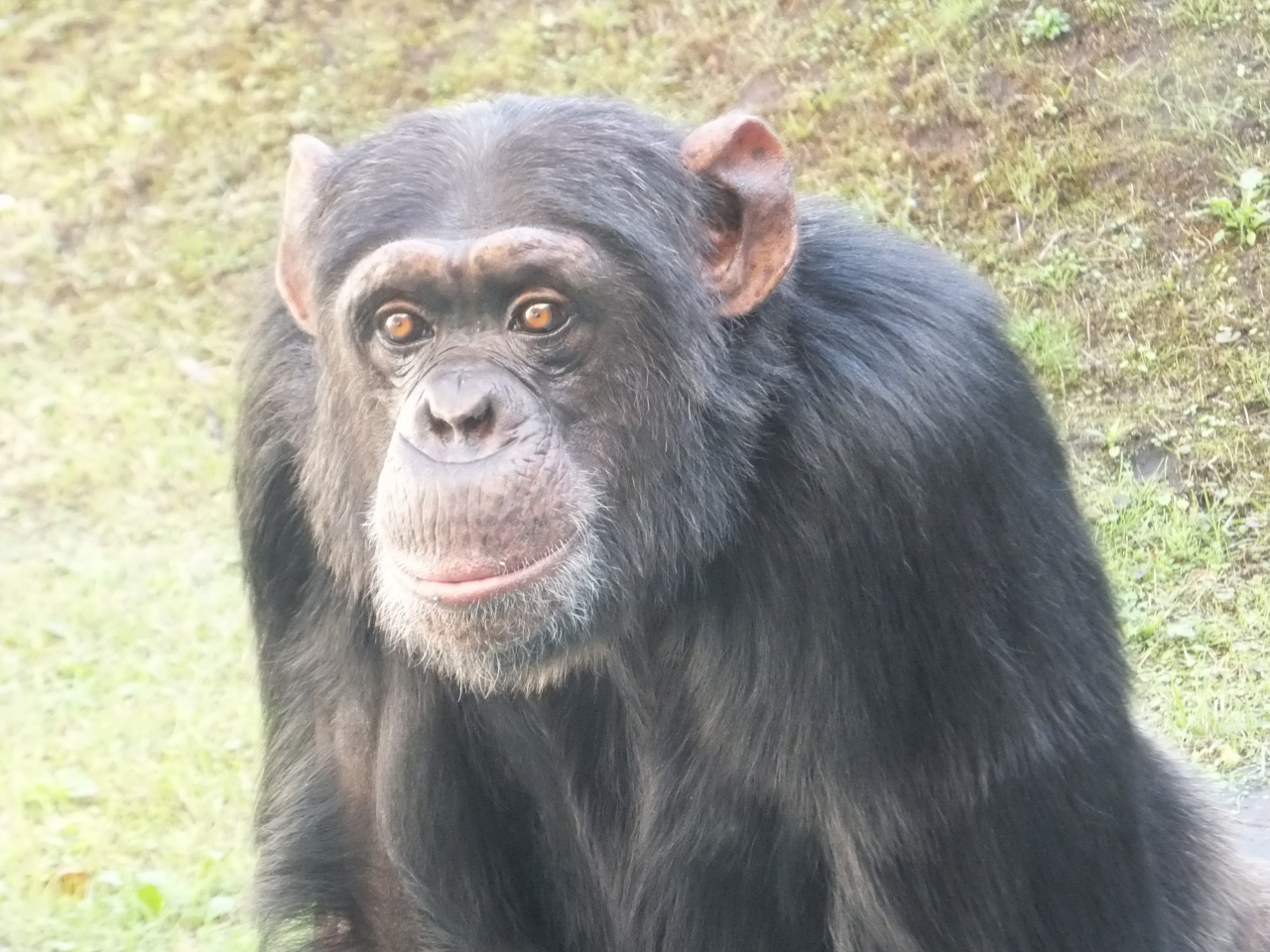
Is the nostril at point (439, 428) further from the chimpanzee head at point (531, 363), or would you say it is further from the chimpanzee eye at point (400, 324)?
the chimpanzee eye at point (400, 324)

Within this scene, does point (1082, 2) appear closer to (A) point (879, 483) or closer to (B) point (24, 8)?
(A) point (879, 483)

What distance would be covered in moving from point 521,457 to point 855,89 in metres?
5.15

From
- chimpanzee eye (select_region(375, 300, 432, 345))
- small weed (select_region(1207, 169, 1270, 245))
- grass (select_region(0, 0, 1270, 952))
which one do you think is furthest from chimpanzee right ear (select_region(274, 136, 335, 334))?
small weed (select_region(1207, 169, 1270, 245))

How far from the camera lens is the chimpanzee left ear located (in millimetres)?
3533

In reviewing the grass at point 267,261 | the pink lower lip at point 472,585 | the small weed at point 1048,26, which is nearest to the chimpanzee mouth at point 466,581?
the pink lower lip at point 472,585

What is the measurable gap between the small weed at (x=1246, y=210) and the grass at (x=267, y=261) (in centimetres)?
2

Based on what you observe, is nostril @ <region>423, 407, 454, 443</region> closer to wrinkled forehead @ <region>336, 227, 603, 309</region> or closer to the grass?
wrinkled forehead @ <region>336, 227, 603, 309</region>

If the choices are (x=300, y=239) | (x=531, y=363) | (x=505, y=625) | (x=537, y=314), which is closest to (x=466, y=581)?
(x=505, y=625)

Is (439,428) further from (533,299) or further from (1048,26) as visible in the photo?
Answer: (1048,26)

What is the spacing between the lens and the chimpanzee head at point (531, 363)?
3283mm

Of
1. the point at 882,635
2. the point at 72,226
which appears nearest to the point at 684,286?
the point at 882,635

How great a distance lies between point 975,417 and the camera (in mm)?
3486

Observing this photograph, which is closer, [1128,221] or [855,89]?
[1128,221]

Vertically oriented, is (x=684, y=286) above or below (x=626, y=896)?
above
